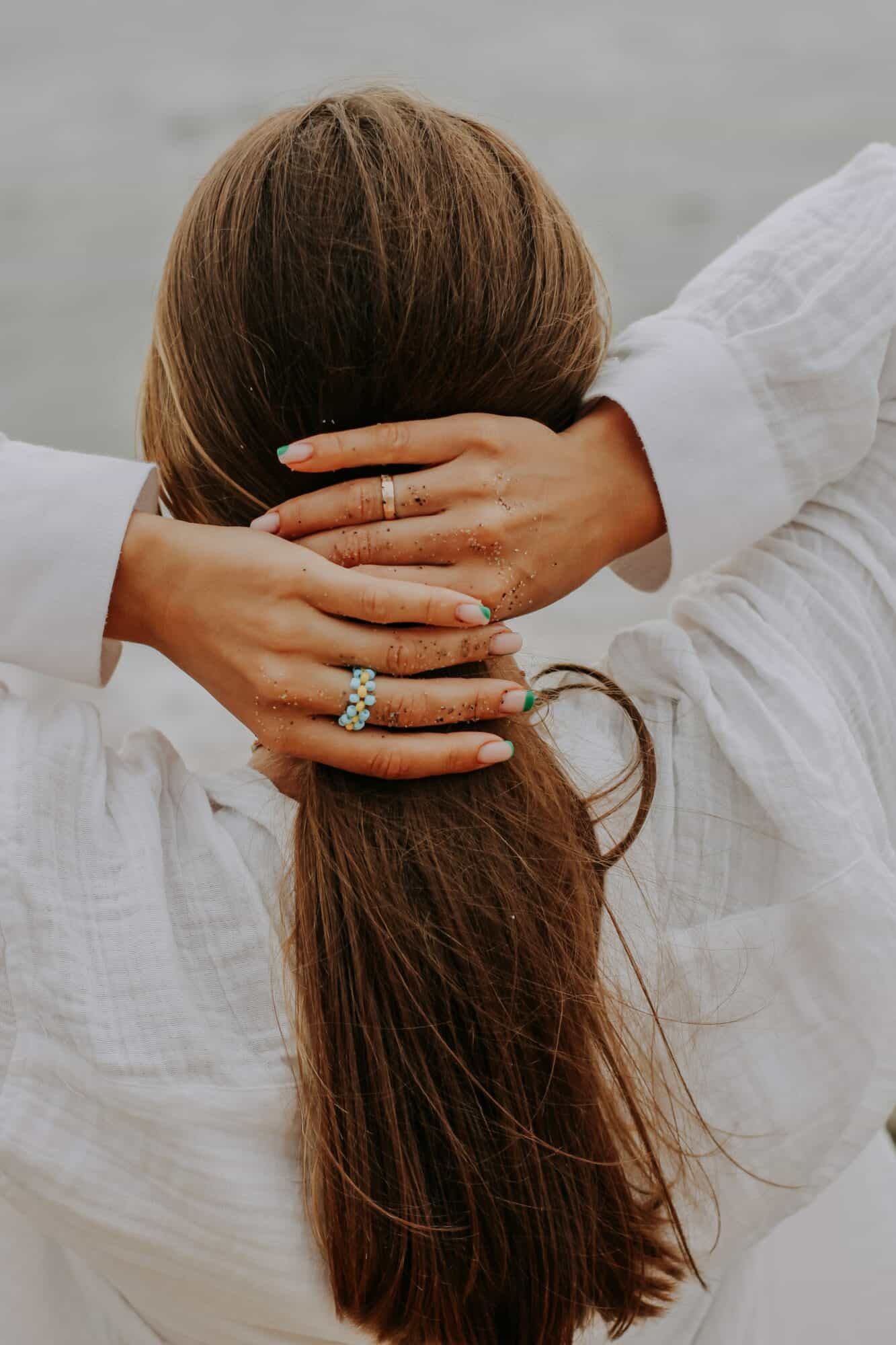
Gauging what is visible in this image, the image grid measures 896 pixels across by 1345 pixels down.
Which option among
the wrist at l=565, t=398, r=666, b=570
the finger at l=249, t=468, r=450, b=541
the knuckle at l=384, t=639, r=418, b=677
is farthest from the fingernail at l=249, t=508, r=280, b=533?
the wrist at l=565, t=398, r=666, b=570

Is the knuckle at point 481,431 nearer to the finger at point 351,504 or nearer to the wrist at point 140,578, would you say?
the finger at point 351,504

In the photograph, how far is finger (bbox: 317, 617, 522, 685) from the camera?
766mm

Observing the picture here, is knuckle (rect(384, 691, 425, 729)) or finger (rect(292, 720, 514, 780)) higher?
knuckle (rect(384, 691, 425, 729))

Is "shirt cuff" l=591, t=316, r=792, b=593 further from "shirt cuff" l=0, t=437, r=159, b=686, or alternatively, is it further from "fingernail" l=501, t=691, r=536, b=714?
"shirt cuff" l=0, t=437, r=159, b=686

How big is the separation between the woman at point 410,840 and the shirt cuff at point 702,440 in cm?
1

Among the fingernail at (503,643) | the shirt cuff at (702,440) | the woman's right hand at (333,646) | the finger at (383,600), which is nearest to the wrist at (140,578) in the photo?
the woman's right hand at (333,646)

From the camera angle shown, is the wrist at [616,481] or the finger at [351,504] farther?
the wrist at [616,481]

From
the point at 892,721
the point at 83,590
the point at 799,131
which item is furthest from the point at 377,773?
the point at 799,131

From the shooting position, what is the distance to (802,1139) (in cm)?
83

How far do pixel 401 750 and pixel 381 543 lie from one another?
14 centimetres

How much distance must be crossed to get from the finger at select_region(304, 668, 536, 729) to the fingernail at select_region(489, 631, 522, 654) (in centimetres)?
2

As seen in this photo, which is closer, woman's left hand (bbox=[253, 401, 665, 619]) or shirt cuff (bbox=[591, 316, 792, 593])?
woman's left hand (bbox=[253, 401, 665, 619])

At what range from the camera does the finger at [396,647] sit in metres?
0.77

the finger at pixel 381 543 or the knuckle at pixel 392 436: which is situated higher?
the knuckle at pixel 392 436
